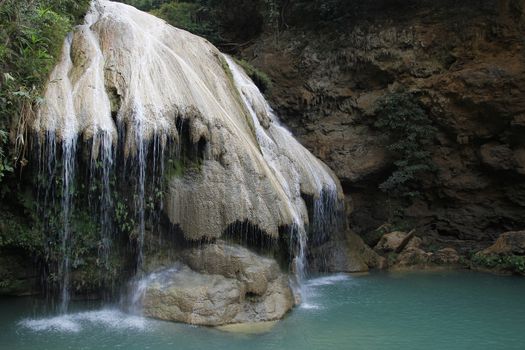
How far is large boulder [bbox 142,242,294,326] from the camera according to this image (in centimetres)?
915

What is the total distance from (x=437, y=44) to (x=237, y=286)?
501 inches

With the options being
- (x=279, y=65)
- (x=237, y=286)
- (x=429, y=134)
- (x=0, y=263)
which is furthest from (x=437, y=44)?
(x=0, y=263)

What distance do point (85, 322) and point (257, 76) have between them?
10739mm

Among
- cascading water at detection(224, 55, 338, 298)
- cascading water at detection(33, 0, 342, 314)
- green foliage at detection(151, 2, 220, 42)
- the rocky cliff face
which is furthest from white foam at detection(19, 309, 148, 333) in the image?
green foliage at detection(151, 2, 220, 42)

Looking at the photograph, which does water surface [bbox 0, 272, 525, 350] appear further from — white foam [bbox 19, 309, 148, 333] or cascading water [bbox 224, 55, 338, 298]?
cascading water [bbox 224, 55, 338, 298]

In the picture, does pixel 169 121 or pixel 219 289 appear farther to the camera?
pixel 169 121

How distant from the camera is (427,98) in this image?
17.8 m

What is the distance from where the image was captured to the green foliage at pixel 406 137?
57.3ft

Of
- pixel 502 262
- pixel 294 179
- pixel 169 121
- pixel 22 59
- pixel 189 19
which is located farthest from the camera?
pixel 189 19

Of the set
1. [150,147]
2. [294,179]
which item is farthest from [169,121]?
[294,179]

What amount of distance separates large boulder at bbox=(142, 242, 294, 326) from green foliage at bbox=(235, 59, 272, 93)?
8450mm

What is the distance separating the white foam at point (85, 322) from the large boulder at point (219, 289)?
0.39 meters

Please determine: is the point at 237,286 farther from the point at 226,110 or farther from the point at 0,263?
the point at 0,263

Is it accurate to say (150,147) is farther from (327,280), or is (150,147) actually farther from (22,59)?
(327,280)
